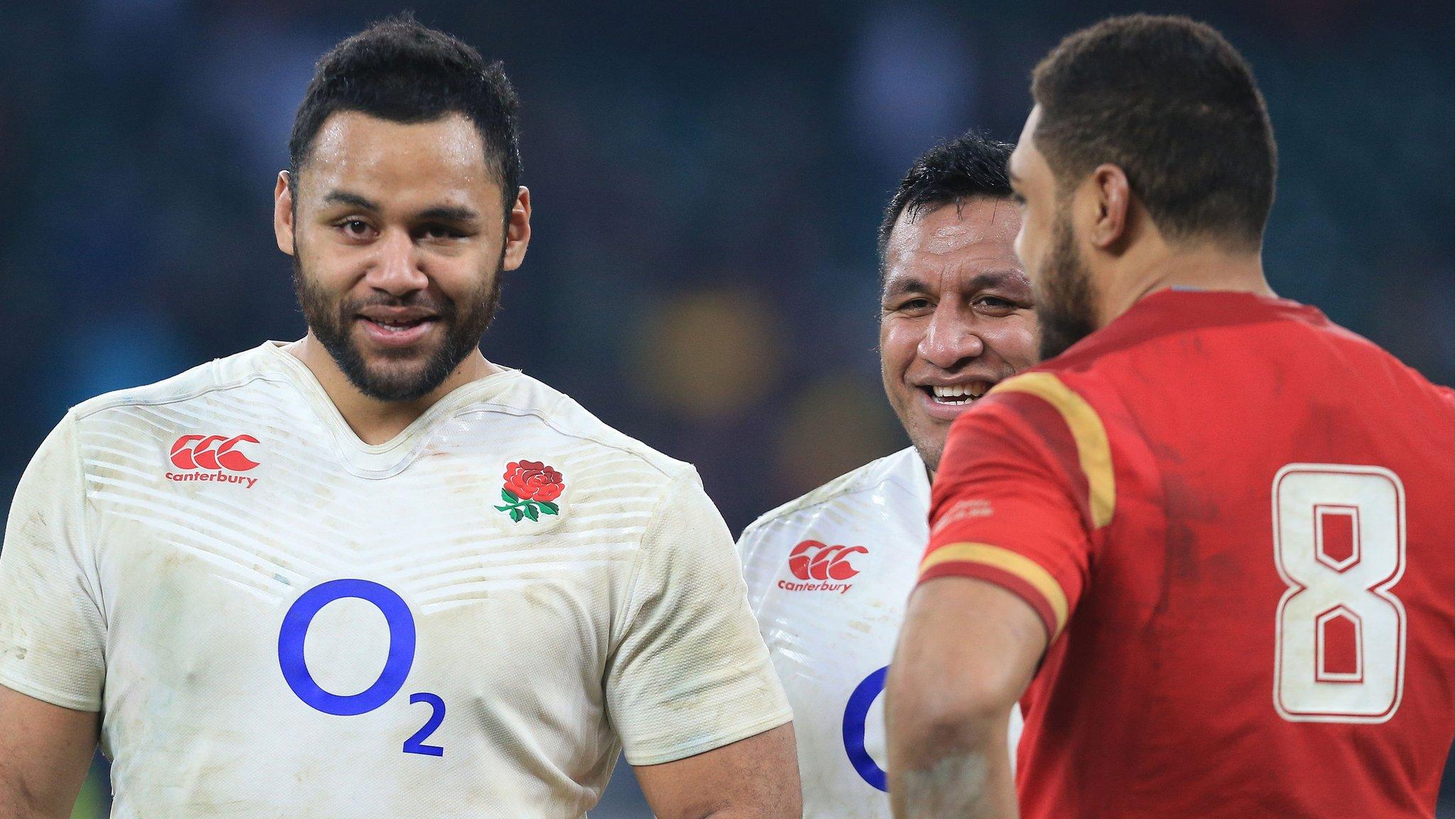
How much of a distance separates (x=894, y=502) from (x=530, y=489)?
906 millimetres

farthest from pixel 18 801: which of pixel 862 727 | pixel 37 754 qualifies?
pixel 862 727

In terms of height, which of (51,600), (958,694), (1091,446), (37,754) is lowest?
(37,754)

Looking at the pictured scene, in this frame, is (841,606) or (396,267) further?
(841,606)

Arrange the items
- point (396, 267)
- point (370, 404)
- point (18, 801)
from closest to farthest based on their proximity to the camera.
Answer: point (18, 801) < point (396, 267) < point (370, 404)

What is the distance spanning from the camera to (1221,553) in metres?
1.59

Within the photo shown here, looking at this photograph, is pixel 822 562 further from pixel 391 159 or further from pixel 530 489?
pixel 391 159

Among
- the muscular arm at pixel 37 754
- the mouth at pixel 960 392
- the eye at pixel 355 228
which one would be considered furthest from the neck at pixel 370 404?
the mouth at pixel 960 392

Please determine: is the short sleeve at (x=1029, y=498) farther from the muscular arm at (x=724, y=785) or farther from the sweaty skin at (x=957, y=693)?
the muscular arm at (x=724, y=785)

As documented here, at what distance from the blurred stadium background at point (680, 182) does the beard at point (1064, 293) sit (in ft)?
17.1

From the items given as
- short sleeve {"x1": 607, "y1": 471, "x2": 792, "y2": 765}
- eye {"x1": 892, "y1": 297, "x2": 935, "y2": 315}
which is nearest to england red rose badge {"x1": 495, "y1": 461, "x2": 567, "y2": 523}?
short sleeve {"x1": 607, "y1": 471, "x2": 792, "y2": 765}

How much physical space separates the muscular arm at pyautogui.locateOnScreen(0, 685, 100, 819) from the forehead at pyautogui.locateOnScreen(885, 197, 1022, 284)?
1.74m

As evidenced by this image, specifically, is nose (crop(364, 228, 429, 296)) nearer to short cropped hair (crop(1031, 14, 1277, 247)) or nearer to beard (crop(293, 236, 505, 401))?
beard (crop(293, 236, 505, 401))

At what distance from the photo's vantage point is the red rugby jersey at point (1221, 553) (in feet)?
5.17

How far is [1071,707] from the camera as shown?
1.69 meters
